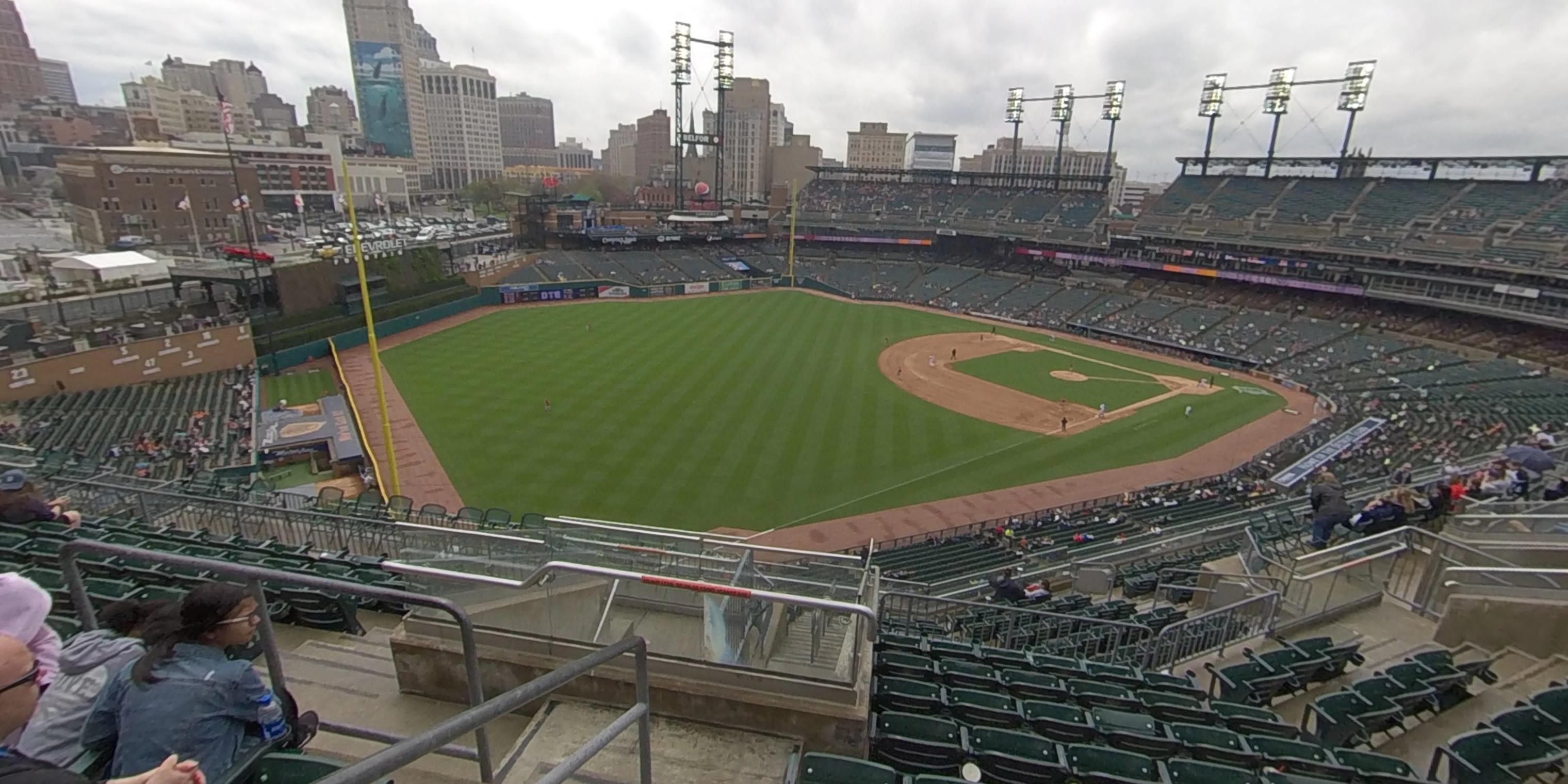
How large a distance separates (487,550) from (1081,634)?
28.5 ft

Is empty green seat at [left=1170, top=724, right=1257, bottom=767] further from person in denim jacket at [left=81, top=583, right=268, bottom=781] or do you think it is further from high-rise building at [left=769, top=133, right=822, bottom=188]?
high-rise building at [left=769, top=133, right=822, bottom=188]

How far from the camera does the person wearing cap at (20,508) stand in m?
7.71

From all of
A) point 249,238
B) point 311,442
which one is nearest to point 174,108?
point 249,238

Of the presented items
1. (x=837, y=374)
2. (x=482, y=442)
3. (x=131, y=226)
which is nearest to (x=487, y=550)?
(x=482, y=442)

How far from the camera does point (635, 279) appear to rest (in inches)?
2509

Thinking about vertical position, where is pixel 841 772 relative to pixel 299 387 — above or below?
above

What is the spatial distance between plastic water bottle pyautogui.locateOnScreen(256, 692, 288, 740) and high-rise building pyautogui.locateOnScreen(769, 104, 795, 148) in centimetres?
15603

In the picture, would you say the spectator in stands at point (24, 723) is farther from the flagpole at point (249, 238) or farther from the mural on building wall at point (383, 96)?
the mural on building wall at point (383, 96)

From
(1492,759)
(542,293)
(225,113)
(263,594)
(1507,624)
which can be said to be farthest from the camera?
(542,293)

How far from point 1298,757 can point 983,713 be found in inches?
106

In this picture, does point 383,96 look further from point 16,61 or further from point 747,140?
point 16,61

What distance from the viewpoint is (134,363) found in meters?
28.5

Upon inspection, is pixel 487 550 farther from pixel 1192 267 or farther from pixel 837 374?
pixel 1192 267

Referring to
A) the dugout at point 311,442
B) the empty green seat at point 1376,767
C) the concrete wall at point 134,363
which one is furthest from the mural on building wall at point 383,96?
the empty green seat at point 1376,767
